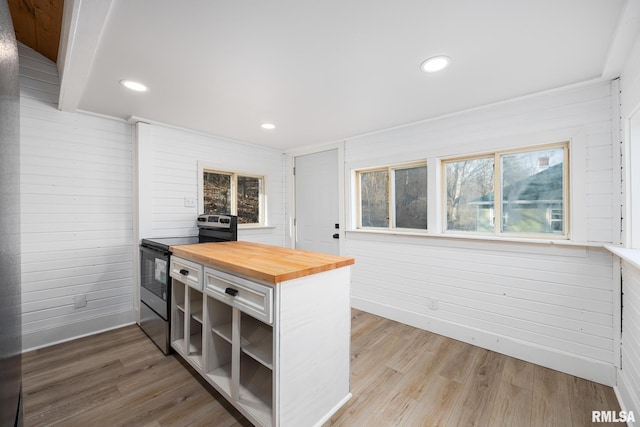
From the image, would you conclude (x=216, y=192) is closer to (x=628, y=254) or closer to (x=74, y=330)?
(x=74, y=330)

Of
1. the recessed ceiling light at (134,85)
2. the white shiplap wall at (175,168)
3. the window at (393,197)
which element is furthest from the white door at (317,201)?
the recessed ceiling light at (134,85)

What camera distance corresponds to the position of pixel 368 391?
6.51 ft

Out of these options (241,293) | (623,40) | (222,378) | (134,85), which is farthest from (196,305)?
(623,40)

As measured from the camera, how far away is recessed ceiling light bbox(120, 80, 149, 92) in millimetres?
2191

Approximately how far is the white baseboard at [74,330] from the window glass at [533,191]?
4222 mm

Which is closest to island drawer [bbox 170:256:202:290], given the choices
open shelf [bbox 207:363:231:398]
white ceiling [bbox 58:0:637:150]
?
open shelf [bbox 207:363:231:398]

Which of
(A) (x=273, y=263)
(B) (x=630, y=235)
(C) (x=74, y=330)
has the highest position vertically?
(B) (x=630, y=235)

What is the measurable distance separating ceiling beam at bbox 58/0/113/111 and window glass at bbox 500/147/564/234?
324 cm

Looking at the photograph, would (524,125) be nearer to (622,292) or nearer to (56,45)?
(622,292)

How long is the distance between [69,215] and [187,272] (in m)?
1.69

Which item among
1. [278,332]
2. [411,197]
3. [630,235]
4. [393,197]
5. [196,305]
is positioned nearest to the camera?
[278,332]

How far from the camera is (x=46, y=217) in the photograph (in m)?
2.63

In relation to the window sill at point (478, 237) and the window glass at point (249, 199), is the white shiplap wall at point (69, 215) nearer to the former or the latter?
the window glass at point (249, 199)

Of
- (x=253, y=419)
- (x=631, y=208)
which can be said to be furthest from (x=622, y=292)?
(x=253, y=419)
